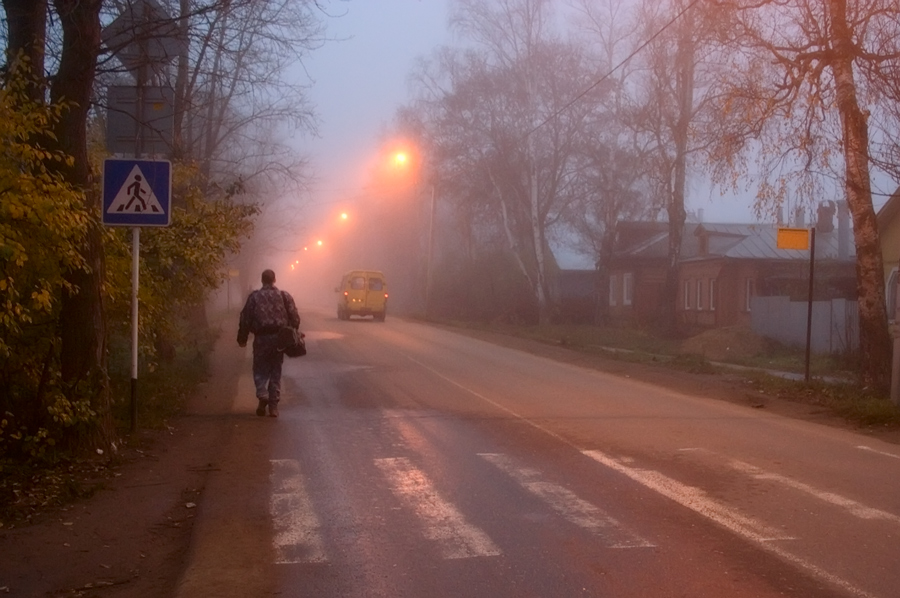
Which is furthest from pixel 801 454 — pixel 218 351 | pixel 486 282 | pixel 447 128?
pixel 486 282

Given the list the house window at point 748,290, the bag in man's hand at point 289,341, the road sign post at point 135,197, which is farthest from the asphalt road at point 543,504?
the house window at point 748,290

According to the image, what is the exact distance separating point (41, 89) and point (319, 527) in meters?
5.43

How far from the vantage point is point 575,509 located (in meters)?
7.53

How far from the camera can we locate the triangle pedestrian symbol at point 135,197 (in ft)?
32.6

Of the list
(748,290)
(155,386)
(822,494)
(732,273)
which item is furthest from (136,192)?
(732,273)

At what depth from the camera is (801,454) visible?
10.1 meters

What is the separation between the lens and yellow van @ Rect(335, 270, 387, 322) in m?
44.6

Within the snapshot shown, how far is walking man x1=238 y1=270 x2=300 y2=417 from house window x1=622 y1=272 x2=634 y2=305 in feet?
135

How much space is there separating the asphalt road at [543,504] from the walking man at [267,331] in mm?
456

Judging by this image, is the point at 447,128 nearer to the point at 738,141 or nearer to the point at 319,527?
the point at 738,141

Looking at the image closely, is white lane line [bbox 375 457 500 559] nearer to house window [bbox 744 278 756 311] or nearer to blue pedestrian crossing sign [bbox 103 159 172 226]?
blue pedestrian crossing sign [bbox 103 159 172 226]

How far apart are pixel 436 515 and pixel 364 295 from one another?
123 ft

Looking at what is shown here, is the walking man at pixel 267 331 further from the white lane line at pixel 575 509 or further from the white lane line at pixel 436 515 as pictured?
the white lane line at pixel 575 509

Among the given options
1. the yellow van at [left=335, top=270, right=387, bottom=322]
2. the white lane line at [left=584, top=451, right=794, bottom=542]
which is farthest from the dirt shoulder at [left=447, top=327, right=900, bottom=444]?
the yellow van at [left=335, top=270, right=387, bottom=322]
